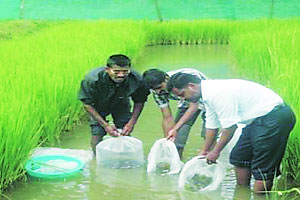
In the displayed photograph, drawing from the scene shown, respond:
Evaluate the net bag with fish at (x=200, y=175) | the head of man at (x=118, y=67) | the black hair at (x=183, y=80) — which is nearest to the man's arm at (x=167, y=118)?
the head of man at (x=118, y=67)

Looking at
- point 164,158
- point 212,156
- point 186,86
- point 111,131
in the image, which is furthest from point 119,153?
point 186,86

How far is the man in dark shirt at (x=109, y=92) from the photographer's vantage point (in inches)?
139

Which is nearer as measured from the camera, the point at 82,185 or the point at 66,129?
the point at 82,185

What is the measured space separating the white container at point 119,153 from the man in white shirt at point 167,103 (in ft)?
0.95

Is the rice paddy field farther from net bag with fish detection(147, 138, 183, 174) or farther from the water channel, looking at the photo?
net bag with fish detection(147, 138, 183, 174)

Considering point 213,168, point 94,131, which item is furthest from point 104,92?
point 213,168

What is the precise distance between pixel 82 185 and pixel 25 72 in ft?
4.62

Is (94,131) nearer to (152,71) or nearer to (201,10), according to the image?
(152,71)

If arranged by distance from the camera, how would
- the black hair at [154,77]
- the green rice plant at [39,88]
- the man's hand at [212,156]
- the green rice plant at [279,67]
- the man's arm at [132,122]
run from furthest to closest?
the man's arm at [132,122]
the black hair at [154,77]
the green rice plant at [279,67]
the green rice plant at [39,88]
the man's hand at [212,156]

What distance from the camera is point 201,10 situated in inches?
547

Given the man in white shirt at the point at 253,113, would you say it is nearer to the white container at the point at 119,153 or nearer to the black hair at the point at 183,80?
the black hair at the point at 183,80

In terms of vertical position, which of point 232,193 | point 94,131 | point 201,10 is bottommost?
point 232,193

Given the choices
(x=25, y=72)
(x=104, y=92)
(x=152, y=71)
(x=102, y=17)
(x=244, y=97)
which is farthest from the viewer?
(x=102, y=17)

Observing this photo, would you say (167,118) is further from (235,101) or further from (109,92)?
(235,101)
